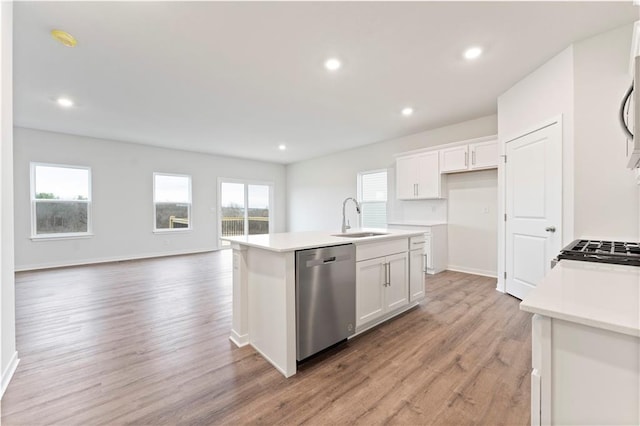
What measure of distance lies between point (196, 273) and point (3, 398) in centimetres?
323

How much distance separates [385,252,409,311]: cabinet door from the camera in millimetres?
2686

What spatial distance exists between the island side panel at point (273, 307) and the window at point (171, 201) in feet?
18.0

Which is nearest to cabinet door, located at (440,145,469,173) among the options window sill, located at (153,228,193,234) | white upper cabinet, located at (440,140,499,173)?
white upper cabinet, located at (440,140,499,173)

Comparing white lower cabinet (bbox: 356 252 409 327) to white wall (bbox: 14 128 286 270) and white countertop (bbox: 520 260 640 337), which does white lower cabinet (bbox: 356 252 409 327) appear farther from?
white wall (bbox: 14 128 286 270)

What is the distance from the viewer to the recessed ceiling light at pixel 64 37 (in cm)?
228

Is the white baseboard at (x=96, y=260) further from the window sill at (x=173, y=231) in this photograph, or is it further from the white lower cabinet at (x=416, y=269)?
the white lower cabinet at (x=416, y=269)

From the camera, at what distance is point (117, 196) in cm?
595

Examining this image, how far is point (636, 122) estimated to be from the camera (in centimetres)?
99

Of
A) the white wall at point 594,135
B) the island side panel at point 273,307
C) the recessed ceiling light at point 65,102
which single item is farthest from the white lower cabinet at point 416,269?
the recessed ceiling light at point 65,102

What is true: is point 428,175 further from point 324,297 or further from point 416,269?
point 324,297

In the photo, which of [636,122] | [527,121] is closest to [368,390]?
[636,122]

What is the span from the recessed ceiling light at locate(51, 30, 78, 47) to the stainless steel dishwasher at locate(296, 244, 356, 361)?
2.82m

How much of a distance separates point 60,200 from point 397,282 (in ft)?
22.1

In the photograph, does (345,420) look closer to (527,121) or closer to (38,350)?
(38,350)
